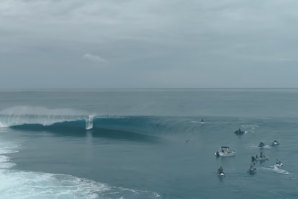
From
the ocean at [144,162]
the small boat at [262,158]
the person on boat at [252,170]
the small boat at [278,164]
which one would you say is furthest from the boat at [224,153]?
the person on boat at [252,170]

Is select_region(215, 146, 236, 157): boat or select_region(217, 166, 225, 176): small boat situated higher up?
select_region(215, 146, 236, 157): boat

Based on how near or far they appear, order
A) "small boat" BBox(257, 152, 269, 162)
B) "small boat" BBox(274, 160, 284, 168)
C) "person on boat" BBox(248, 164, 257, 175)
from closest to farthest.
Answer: "person on boat" BBox(248, 164, 257, 175), "small boat" BBox(274, 160, 284, 168), "small boat" BBox(257, 152, 269, 162)

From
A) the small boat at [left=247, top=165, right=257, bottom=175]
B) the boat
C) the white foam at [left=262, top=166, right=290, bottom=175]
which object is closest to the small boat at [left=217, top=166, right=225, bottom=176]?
the small boat at [left=247, top=165, right=257, bottom=175]

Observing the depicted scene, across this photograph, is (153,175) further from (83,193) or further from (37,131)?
(37,131)

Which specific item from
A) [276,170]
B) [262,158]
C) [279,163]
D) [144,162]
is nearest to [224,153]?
[262,158]

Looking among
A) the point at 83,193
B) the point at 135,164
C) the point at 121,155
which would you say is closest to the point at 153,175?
the point at 135,164

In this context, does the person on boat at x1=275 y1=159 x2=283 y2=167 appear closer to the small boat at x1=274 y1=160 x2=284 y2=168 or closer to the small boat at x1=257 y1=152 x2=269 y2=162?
the small boat at x1=274 y1=160 x2=284 y2=168

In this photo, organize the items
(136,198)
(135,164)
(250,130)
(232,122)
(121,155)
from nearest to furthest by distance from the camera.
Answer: (136,198) < (135,164) < (121,155) < (250,130) < (232,122)

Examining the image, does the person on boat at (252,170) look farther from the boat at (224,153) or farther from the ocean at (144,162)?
the boat at (224,153)

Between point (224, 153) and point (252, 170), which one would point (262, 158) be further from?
point (252, 170)

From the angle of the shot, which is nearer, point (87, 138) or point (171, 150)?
point (171, 150)

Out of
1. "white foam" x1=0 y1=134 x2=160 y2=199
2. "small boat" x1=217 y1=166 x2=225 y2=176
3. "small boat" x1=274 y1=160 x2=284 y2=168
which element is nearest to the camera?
"white foam" x1=0 y1=134 x2=160 y2=199
